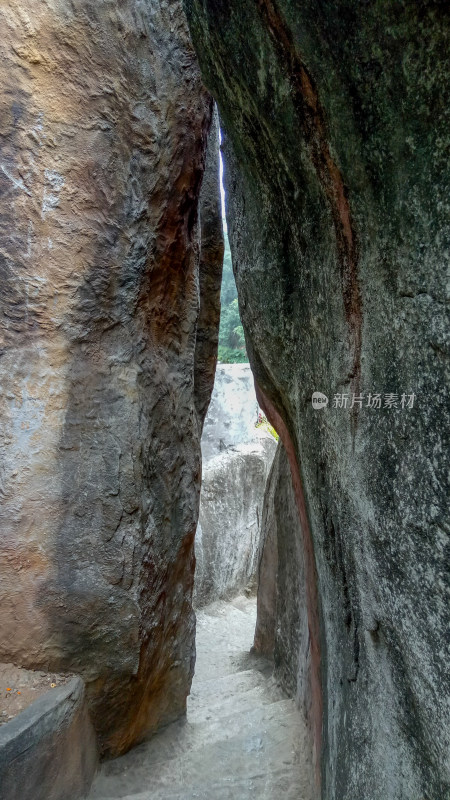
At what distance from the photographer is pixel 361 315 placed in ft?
5.60

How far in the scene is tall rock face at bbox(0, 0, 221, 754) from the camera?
99.0 inches

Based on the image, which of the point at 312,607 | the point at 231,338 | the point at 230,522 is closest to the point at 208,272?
the point at 312,607

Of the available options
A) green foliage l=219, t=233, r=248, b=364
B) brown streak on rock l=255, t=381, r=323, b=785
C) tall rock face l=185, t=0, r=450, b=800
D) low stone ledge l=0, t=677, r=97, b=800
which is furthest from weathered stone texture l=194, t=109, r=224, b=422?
green foliage l=219, t=233, r=248, b=364

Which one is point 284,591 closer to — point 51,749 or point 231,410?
point 51,749

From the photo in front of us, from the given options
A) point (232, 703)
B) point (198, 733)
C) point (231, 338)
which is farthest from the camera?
point (231, 338)

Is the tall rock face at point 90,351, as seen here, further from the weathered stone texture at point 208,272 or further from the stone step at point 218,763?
the weathered stone texture at point 208,272

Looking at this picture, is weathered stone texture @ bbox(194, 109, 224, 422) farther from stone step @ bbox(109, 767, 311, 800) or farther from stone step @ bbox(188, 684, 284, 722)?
stone step @ bbox(109, 767, 311, 800)

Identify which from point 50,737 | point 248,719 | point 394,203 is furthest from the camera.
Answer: point 248,719

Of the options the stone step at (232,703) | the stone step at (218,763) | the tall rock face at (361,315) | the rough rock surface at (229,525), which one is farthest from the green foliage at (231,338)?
the tall rock face at (361,315)

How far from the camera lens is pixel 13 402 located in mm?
2533

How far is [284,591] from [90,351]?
6.71ft

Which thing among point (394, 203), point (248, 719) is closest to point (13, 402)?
point (394, 203)

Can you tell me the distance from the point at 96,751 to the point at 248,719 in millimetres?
880

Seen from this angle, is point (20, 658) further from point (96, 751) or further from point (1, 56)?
point (1, 56)
